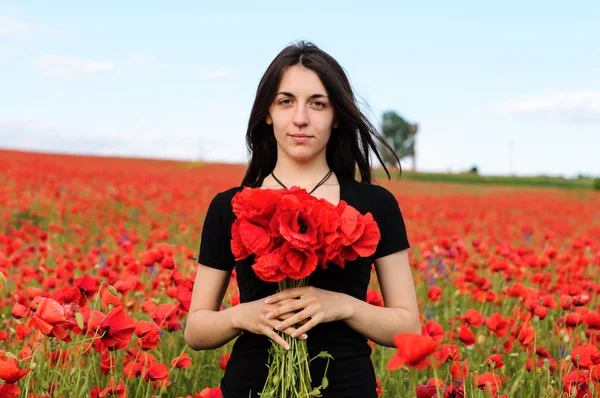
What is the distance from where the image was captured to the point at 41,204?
10.3 m

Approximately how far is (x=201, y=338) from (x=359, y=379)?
51 centimetres

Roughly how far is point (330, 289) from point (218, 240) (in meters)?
0.41

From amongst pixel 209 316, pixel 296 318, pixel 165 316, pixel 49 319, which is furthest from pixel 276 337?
pixel 165 316

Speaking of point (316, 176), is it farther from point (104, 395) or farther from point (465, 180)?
point (465, 180)

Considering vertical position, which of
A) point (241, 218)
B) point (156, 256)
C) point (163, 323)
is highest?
point (241, 218)

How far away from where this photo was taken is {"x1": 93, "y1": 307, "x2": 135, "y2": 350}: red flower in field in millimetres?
2084

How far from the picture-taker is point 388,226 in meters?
2.17

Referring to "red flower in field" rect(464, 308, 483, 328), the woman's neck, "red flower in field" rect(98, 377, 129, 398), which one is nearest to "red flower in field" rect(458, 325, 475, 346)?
"red flower in field" rect(464, 308, 483, 328)

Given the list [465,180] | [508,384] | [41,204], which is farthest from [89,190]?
[465,180]

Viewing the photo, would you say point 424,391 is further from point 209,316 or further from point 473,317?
point 473,317

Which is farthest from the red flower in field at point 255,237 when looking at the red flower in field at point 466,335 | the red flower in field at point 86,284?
the red flower in field at point 466,335

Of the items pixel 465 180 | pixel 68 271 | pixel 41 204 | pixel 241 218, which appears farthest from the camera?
pixel 465 180

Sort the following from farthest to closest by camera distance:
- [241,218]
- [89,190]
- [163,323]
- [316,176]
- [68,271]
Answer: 1. [89,190]
2. [68,271]
3. [163,323]
4. [316,176]
5. [241,218]

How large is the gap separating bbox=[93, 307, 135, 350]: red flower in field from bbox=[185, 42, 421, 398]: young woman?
7.6 inches
